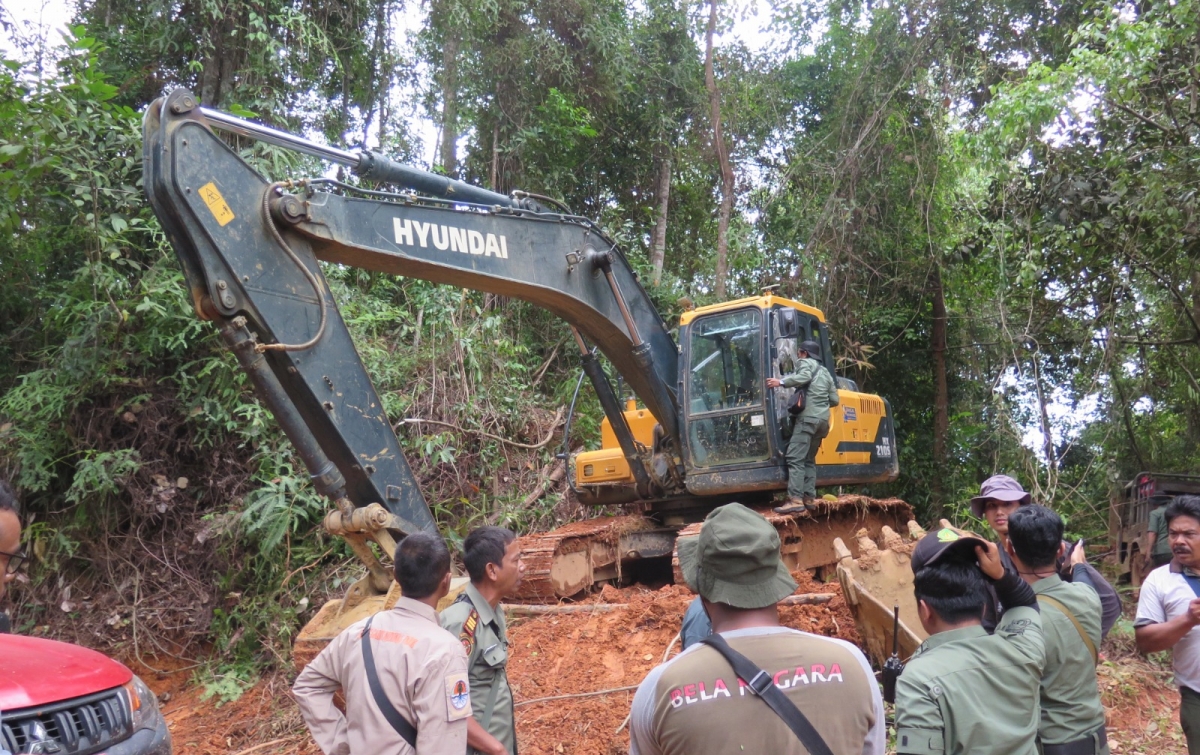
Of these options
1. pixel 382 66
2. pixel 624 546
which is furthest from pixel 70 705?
pixel 382 66

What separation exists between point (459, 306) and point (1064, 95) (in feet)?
22.0

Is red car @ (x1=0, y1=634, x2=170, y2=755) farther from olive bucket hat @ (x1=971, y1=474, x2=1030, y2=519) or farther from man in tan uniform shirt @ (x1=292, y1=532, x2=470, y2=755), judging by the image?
olive bucket hat @ (x1=971, y1=474, x2=1030, y2=519)

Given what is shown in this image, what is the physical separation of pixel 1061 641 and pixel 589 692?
3.31 meters

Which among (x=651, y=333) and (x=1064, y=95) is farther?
(x=1064, y=95)

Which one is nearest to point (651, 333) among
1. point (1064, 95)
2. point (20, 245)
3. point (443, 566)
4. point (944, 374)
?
point (1064, 95)

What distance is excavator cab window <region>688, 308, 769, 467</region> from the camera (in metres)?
7.95

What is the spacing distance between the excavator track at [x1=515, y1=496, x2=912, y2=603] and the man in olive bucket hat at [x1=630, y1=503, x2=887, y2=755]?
17.5 ft

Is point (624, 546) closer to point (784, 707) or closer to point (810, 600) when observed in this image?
point (810, 600)

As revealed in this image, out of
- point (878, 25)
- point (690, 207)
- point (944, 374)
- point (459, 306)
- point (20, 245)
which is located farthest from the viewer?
point (690, 207)

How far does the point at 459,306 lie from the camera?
11148mm

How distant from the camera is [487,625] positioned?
328 centimetres

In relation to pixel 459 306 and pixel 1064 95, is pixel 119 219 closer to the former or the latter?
pixel 459 306

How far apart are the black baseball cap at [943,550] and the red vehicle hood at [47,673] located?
317cm

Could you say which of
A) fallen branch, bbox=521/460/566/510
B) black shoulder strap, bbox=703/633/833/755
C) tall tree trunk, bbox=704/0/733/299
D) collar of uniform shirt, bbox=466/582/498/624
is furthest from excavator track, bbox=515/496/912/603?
tall tree trunk, bbox=704/0/733/299
